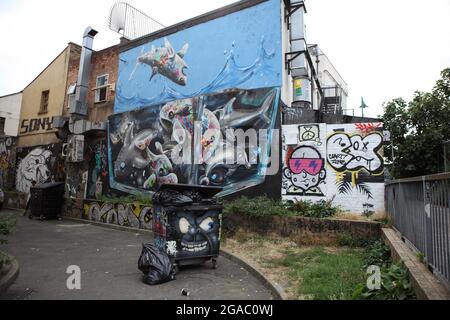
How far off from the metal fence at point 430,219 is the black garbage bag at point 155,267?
3.93 meters

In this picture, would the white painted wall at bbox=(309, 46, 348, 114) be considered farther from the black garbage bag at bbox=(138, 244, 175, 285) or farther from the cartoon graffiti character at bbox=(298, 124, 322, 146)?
the black garbage bag at bbox=(138, 244, 175, 285)

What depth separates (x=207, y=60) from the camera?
42.6 feet

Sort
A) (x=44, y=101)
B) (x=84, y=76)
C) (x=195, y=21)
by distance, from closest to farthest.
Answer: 1. (x=195, y=21)
2. (x=84, y=76)
3. (x=44, y=101)

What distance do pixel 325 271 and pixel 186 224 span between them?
278cm

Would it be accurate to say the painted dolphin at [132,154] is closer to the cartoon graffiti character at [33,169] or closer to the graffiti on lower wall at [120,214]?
the graffiti on lower wall at [120,214]

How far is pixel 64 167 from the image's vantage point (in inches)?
686

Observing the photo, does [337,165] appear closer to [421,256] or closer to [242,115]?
[242,115]

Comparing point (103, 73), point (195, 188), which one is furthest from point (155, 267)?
point (103, 73)

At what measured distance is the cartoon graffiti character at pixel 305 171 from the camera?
1020 cm

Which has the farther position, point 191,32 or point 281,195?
point 191,32

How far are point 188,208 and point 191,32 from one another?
9.97 m
